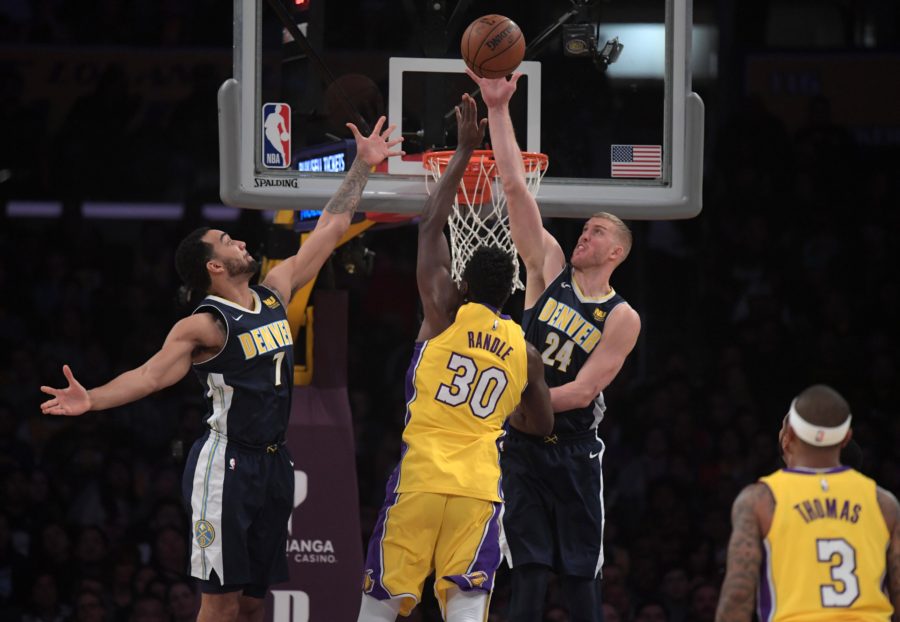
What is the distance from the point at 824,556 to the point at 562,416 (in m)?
1.92

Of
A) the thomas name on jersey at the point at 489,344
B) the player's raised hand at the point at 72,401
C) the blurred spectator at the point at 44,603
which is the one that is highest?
the thomas name on jersey at the point at 489,344

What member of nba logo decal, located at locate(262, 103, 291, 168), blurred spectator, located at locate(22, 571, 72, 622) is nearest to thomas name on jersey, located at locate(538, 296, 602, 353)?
nba logo decal, located at locate(262, 103, 291, 168)

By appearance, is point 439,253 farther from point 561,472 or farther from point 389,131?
point 561,472

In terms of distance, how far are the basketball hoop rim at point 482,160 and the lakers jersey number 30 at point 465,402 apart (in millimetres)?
1039


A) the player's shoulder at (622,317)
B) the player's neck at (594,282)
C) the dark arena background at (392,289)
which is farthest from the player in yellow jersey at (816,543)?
the dark arena background at (392,289)

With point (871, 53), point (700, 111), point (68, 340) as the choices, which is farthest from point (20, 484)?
point (871, 53)

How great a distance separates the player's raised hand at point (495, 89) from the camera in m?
6.34

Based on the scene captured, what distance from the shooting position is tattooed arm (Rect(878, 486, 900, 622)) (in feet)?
14.9

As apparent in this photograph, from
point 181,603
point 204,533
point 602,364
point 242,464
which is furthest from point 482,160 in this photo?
point 181,603

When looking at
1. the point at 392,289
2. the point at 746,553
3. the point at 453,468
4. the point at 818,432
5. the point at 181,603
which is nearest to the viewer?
the point at 746,553

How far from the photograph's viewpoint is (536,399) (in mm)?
5895

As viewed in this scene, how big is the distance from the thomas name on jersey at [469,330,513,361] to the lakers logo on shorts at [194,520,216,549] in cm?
129

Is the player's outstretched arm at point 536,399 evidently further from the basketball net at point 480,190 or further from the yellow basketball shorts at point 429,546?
the basketball net at point 480,190

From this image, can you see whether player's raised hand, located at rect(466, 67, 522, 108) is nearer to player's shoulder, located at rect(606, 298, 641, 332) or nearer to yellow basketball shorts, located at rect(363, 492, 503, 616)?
player's shoulder, located at rect(606, 298, 641, 332)
